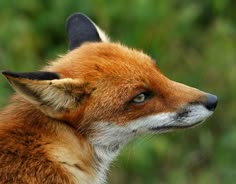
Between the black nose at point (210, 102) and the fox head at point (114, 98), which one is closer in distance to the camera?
the fox head at point (114, 98)

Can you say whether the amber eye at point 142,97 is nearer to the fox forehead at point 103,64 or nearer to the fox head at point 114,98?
the fox head at point 114,98

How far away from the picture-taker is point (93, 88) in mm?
6355

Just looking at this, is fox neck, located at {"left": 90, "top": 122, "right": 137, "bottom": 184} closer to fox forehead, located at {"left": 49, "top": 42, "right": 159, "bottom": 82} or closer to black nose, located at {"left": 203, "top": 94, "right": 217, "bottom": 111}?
fox forehead, located at {"left": 49, "top": 42, "right": 159, "bottom": 82}

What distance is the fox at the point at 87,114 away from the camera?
244 inches

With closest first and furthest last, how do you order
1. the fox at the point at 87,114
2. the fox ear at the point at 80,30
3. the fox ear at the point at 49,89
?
the fox ear at the point at 49,89
the fox at the point at 87,114
the fox ear at the point at 80,30

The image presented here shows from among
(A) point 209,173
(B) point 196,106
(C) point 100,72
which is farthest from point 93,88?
(A) point 209,173

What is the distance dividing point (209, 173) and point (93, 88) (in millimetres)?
3949

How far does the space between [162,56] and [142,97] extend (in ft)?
14.2

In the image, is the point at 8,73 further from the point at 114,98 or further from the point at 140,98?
the point at 140,98

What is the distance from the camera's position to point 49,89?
6098mm

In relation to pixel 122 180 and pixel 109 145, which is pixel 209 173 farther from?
pixel 109 145

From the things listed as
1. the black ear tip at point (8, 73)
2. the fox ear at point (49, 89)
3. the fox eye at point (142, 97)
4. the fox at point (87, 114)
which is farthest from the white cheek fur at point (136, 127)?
the black ear tip at point (8, 73)

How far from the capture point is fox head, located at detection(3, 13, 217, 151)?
20.7ft

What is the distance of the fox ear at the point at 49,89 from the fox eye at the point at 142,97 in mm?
389
